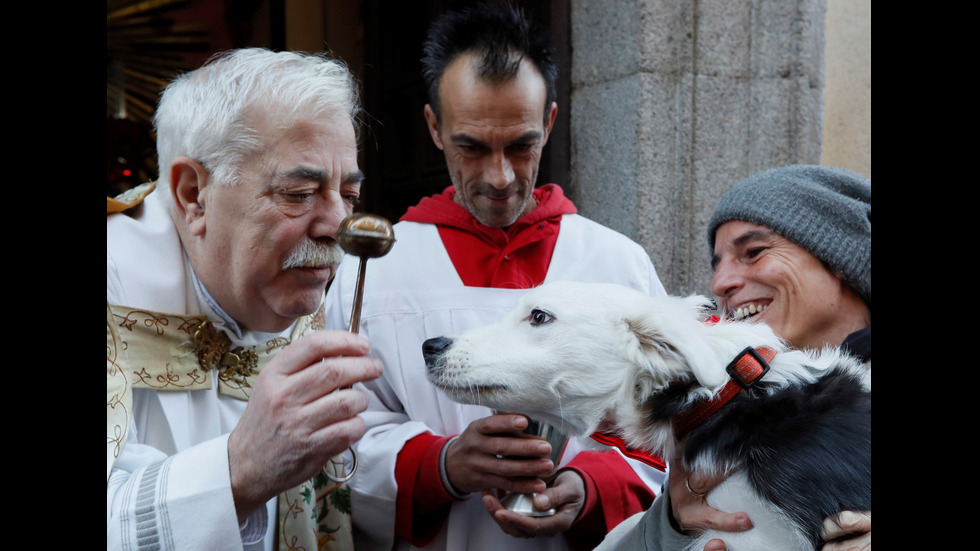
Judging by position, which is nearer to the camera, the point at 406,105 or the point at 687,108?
the point at 687,108

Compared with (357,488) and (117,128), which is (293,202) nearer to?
(357,488)

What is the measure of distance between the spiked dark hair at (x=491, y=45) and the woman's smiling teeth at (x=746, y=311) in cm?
95

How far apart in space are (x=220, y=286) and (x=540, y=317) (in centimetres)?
86

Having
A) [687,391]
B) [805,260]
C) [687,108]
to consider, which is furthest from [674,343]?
[687,108]

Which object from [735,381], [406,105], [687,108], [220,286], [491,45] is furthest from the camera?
[406,105]

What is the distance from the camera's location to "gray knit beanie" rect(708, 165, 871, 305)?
2.29m

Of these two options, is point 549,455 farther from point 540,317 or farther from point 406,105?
point 406,105

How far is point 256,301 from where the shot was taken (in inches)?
77.6

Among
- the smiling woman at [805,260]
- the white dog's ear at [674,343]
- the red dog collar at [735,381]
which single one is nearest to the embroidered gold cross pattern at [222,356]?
the white dog's ear at [674,343]

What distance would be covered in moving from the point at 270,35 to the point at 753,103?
364cm

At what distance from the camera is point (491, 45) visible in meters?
2.56

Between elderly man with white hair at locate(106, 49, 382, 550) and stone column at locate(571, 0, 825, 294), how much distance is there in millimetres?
2163

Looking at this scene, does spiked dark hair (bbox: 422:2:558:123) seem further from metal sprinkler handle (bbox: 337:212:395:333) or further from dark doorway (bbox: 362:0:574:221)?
dark doorway (bbox: 362:0:574:221)
